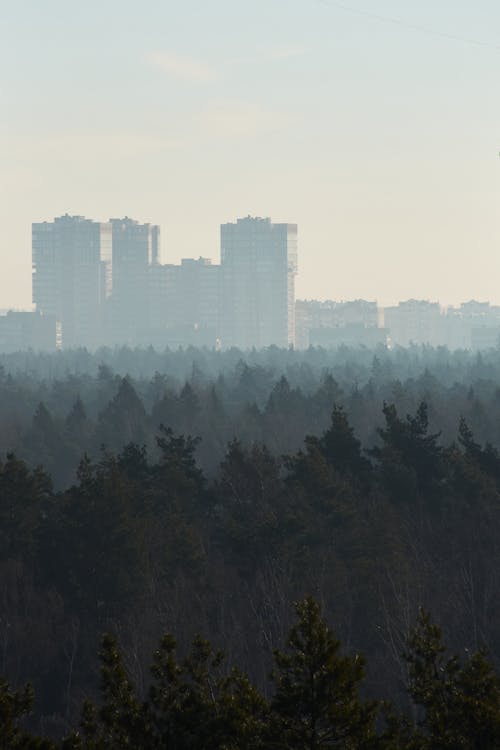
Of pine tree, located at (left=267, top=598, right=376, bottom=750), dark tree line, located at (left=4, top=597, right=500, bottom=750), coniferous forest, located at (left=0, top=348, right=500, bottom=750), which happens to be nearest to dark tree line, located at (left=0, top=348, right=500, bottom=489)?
coniferous forest, located at (left=0, top=348, right=500, bottom=750)

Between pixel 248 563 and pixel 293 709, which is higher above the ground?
pixel 293 709

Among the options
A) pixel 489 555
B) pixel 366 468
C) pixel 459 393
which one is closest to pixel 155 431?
pixel 459 393

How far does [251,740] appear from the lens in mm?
12227

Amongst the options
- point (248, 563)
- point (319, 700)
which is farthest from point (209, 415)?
point (319, 700)

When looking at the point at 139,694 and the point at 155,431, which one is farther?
the point at 155,431

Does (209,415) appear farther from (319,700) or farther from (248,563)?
(319,700)

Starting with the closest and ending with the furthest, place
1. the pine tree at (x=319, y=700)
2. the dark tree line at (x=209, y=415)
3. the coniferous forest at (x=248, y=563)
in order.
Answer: the pine tree at (x=319, y=700)
the coniferous forest at (x=248, y=563)
the dark tree line at (x=209, y=415)

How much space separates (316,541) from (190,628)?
407cm

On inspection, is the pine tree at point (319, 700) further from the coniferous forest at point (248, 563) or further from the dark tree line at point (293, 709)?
the coniferous forest at point (248, 563)

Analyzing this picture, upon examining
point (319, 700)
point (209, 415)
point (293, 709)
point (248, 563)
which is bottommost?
point (248, 563)

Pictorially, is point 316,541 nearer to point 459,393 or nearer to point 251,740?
point 251,740

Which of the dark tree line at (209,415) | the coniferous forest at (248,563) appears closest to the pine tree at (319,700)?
the coniferous forest at (248,563)

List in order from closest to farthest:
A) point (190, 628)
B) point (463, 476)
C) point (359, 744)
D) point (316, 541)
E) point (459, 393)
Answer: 1. point (359, 744)
2. point (190, 628)
3. point (316, 541)
4. point (463, 476)
5. point (459, 393)

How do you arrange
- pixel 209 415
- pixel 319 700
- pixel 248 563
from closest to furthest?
1. pixel 319 700
2. pixel 248 563
3. pixel 209 415
